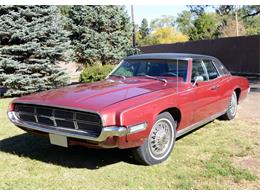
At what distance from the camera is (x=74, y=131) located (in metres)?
4.39

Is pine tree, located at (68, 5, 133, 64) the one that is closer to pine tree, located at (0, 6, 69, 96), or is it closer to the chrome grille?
pine tree, located at (0, 6, 69, 96)

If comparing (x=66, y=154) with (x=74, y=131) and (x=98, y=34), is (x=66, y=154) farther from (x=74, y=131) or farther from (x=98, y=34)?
(x=98, y=34)

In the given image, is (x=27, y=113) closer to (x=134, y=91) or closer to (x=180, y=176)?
(x=134, y=91)

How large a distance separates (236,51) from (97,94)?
52.9 feet

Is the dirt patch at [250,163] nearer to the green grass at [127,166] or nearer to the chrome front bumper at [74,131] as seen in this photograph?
the green grass at [127,166]

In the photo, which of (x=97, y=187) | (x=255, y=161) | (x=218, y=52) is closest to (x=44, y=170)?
(x=97, y=187)

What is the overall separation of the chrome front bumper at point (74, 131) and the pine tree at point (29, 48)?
6773mm

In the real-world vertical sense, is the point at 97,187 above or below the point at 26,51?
below

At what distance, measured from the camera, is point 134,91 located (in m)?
4.90

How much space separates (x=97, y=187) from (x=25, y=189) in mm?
797

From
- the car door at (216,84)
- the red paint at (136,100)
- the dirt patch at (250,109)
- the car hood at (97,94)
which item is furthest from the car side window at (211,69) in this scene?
the dirt patch at (250,109)

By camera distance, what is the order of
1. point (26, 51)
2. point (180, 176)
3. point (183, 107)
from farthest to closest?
Result: point (26, 51) → point (183, 107) → point (180, 176)

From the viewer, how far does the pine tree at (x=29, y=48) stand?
11.5 meters

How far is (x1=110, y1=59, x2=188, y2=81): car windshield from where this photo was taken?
5.74 m
